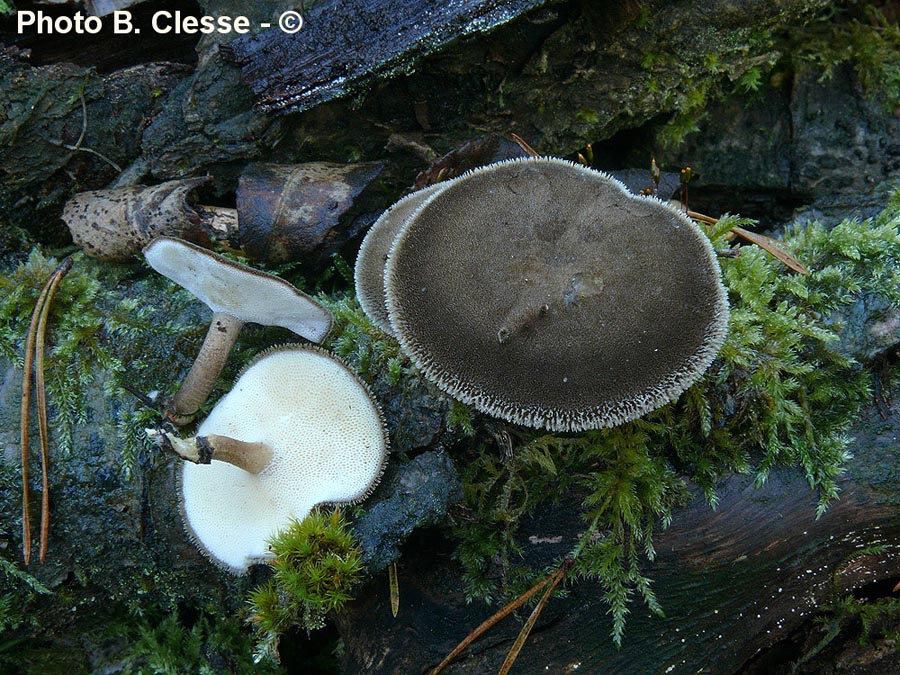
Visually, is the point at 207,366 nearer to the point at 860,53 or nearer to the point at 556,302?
the point at 556,302

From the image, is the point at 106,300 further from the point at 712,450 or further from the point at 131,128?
the point at 712,450

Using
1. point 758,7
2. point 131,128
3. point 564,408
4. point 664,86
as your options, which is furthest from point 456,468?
point 758,7

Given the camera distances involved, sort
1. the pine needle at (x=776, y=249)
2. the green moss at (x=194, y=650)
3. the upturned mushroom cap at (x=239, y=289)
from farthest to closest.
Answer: the green moss at (x=194, y=650) → the pine needle at (x=776, y=249) → the upturned mushroom cap at (x=239, y=289)

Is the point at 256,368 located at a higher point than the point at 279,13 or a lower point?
lower

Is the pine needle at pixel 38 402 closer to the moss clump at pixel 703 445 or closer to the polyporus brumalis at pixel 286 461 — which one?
the polyporus brumalis at pixel 286 461

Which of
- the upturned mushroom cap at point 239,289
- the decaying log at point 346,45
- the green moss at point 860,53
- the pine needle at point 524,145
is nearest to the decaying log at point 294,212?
the decaying log at point 346,45
